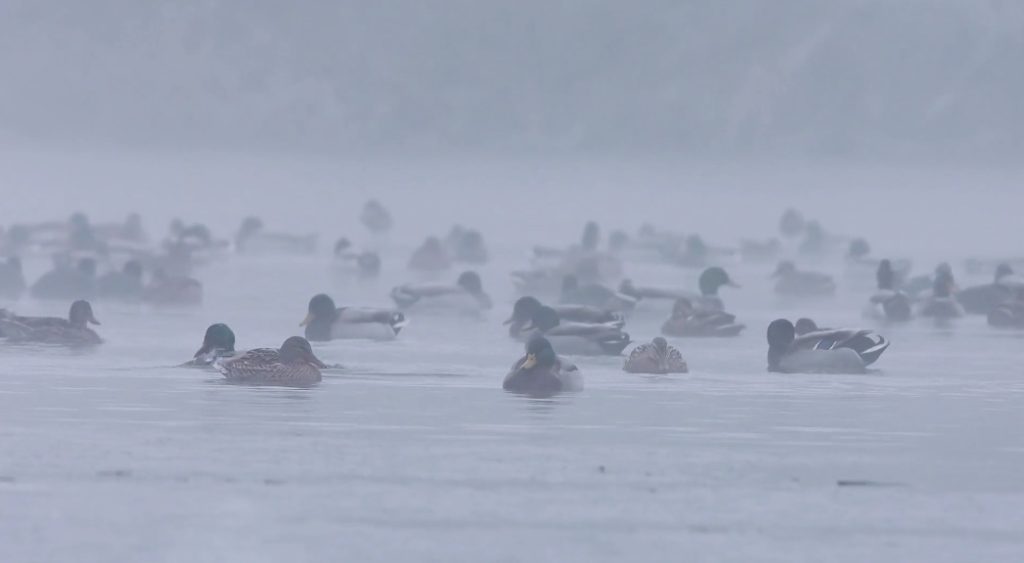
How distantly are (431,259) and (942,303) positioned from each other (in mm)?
11478

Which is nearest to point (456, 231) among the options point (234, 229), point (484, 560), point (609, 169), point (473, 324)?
point (234, 229)

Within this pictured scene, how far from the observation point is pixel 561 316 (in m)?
20.4

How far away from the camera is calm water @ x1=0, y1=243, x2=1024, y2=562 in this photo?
380 inches

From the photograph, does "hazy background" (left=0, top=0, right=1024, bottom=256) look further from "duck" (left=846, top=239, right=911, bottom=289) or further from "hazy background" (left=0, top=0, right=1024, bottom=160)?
"duck" (left=846, top=239, right=911, bottom=289)

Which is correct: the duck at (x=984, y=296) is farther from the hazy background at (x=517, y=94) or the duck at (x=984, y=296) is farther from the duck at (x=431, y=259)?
the hazy background at (x=517, y=94)

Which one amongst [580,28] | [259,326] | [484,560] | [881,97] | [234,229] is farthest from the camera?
[580,28]

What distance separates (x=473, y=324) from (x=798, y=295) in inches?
294

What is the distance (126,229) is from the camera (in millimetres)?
42406

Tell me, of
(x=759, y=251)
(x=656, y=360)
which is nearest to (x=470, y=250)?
(x=759, y=251)

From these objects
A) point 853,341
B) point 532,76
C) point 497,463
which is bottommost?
point 497,463

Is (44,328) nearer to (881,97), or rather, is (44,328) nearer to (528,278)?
(528,278)

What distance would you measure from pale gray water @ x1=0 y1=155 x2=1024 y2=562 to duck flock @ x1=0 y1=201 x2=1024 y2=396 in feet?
0.93

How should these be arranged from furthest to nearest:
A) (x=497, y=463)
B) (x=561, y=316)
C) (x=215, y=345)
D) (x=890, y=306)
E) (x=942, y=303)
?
(x=942, y=303) < (x=890, y=306) < (x=561, y=316) < (x=215, y=345) < (x=497, y=463)

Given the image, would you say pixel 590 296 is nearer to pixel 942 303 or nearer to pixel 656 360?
pixel 942 303
